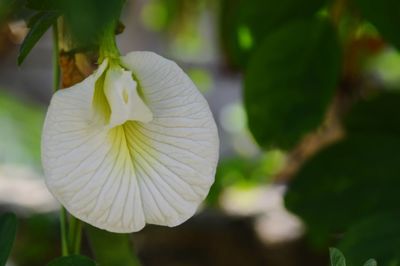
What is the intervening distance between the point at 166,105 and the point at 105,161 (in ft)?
0.17

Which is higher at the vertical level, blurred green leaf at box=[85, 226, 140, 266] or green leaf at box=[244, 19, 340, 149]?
green leaf at box=[244, 19, 340, 149]

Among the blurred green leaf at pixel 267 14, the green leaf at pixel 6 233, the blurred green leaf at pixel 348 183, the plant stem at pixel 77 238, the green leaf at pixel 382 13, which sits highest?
the green leaf at pixel 382 13

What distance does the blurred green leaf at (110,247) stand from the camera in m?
0.72

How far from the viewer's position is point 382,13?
88 centimetres

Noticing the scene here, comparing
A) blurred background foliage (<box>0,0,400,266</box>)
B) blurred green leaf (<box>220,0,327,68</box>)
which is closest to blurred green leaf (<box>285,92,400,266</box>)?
blurred background foliage (<box>0,0,400,266</box>)

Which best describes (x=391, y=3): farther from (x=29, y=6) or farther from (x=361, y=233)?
(x=29, y=6)

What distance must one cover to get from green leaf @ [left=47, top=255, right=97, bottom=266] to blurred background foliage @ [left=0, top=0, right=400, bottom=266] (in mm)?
108

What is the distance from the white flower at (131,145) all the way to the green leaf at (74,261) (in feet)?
0.22

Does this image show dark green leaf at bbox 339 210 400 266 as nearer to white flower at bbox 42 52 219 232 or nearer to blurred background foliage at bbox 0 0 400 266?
blurred background foliage at bbox 0 0 400 266

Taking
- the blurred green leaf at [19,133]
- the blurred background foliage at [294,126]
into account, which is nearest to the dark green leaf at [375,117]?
the blurred background foliage at [294,126]

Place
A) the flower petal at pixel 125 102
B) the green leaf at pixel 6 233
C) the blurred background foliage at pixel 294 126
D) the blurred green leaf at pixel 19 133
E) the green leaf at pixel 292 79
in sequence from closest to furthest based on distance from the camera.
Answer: the flower petal at pixel 125 102, the green leaf at pixel 6 233, the blurred background foliage at pixel 294 126, the green leaf at pixel 292 79, the blurred green leaf at pixel 19 133

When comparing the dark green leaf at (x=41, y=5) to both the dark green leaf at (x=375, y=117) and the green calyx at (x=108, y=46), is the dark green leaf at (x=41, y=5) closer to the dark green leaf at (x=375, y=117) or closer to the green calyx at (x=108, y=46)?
the green calyx at (x=108, y=46)

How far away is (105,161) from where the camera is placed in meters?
0.55

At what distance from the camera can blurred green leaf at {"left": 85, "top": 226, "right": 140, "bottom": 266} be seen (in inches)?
28.5
